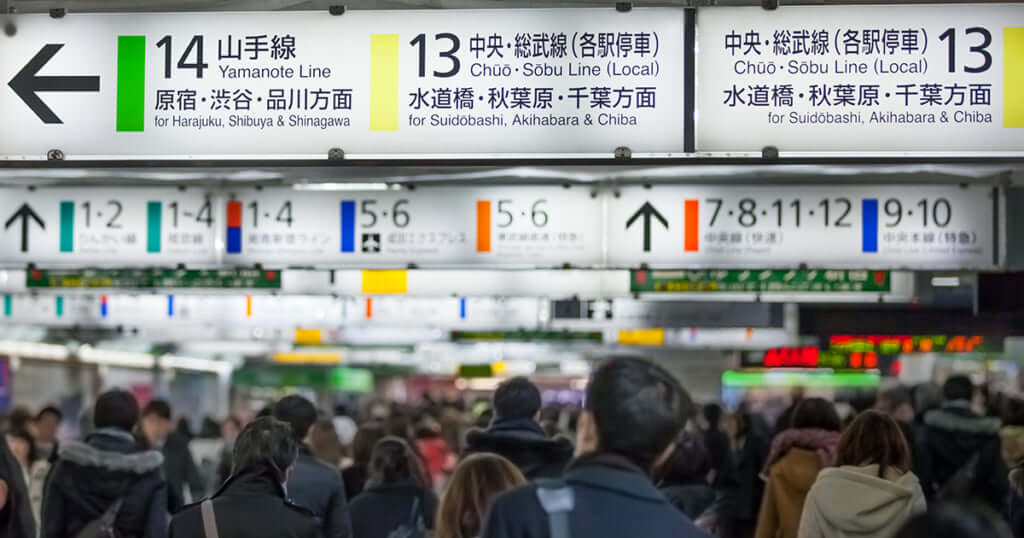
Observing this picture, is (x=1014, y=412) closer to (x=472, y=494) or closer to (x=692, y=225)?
(x=692, y=225)

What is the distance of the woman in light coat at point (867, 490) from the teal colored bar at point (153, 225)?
22.4 feet

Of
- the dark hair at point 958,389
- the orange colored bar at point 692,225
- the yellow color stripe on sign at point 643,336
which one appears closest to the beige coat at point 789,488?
the dark hair at point 958,389

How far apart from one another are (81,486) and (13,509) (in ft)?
1.09

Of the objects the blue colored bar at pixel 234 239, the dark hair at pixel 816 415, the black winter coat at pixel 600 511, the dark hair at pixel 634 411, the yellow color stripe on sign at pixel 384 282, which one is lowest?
the dark hair at pixel 816 415

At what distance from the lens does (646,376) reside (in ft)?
11.0

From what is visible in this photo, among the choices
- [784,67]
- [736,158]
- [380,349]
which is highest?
[784,67]

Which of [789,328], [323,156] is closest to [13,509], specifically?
[323,156]

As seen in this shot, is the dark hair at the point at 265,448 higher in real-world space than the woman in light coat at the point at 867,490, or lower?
higher

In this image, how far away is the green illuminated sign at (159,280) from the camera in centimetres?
1447

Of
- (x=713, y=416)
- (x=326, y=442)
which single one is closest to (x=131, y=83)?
(x=326, y=442)

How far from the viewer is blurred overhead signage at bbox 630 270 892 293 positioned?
44.9 feet

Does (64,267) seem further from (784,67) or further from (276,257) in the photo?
(784,67)

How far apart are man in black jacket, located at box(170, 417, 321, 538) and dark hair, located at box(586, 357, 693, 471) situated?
220 centimetres

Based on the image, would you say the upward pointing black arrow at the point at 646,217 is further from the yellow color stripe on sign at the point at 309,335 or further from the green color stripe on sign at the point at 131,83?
the yellow color stripe on sign at the point at 309,335
